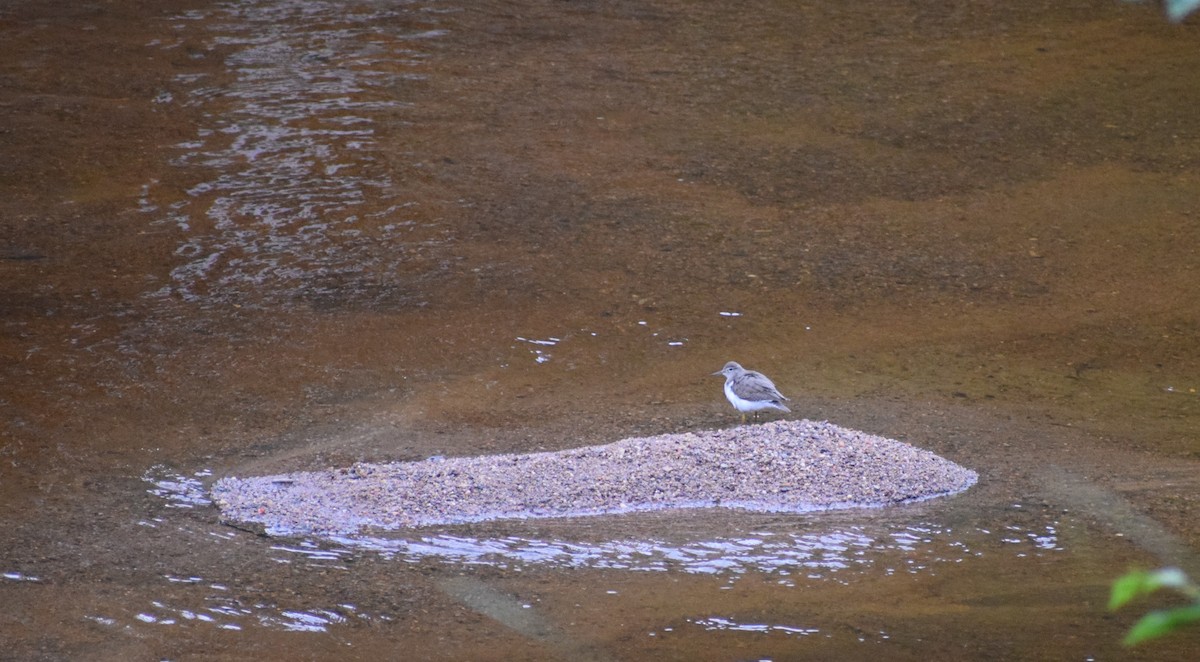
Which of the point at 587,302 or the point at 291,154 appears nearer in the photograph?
the point at 587,302

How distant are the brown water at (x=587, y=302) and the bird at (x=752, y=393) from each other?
0.44 metres

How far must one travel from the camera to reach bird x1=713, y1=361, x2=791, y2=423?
7.37 meters

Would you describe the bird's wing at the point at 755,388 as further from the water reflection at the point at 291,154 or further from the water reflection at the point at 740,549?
the water reflection at the point at 291,154

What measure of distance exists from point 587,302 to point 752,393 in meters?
2.49

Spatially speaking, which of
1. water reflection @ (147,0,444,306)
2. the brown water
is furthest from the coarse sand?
water reflection @ (147,0,444,306)

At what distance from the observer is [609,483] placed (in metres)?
6.62

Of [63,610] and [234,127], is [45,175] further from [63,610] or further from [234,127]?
[63,610]

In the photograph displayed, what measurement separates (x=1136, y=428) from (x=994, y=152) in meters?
4.83

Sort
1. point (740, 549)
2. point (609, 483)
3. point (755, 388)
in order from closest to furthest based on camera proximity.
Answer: point (740, 549) < point (609, 483) < point (755, 388)

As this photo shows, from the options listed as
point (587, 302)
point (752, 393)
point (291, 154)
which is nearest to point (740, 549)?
point (752, 393)

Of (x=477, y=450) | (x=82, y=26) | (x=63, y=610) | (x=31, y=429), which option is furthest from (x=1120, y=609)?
(x=82, y=26)

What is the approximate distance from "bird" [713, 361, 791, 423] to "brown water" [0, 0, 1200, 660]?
445 millimetres

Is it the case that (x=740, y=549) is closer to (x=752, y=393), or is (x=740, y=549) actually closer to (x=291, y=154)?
(x=752, y=393)

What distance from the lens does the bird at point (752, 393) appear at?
737 centimetres
